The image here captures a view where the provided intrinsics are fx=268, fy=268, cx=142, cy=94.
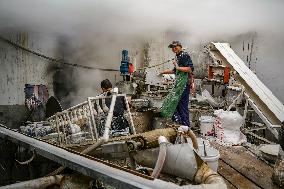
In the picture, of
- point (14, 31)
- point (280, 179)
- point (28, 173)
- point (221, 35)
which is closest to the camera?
point (280, 179)

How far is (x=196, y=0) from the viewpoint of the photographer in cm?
1185

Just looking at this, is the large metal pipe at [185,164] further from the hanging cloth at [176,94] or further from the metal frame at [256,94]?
the metal frame at [256,94]

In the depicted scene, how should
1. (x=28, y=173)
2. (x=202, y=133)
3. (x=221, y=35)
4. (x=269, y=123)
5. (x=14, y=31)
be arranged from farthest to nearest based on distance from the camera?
(x=221, y=35), (x=14, y=31), (x=202, y=133), (x=269, y=123), (x=28, y=173)

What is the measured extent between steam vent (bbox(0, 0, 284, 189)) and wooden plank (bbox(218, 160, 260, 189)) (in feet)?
0.10

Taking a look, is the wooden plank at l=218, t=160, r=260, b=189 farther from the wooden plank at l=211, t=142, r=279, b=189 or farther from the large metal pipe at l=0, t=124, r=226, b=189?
the large metal pipe at l=0, t=124, r=226, b=189

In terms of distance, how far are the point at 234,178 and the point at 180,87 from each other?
2.61 m

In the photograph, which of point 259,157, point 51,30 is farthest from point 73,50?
point 259,157

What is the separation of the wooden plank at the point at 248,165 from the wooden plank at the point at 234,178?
85 millimetres

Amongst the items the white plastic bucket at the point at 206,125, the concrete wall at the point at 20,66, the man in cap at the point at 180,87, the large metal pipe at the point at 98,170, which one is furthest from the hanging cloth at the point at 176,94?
the concrete wall at the point at 20,66

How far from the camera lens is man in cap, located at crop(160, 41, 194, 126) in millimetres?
6125

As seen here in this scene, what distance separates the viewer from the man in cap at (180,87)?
6.12 m

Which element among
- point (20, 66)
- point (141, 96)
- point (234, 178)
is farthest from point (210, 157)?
point (20, 66)

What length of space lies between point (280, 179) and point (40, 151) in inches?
126

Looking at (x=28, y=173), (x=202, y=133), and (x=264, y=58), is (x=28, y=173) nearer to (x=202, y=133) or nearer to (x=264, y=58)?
(x=202, y=133)
